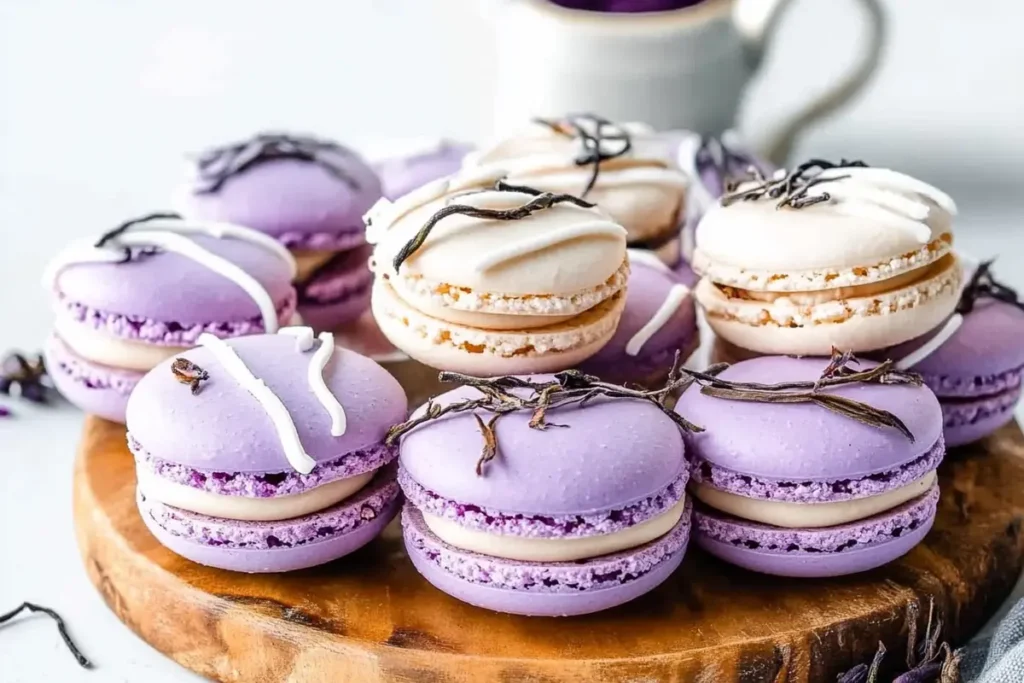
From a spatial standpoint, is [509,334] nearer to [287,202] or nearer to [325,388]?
[325,388]

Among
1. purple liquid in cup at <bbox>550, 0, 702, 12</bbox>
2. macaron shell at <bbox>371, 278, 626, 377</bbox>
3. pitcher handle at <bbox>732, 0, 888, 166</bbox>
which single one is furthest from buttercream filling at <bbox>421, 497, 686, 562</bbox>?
purple liquid in cup at <bbox>550, 0, 702, 12</bbox>

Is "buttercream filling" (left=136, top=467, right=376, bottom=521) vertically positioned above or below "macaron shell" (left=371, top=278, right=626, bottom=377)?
below

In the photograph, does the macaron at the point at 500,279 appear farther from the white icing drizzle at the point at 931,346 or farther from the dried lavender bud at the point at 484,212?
the white icing drizzle at the point at 931,346

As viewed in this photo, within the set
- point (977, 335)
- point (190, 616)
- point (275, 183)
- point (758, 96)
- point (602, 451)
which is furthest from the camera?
point (758, 96)

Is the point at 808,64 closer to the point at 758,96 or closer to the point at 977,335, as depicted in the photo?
the point at 758,96

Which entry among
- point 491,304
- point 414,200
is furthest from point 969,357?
point 414,200

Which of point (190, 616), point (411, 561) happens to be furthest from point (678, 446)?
point (190, 616)

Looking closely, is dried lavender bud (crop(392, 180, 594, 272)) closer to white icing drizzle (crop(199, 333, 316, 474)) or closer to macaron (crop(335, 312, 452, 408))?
white icing drizzle (crop(199, 333, 316, 474))
